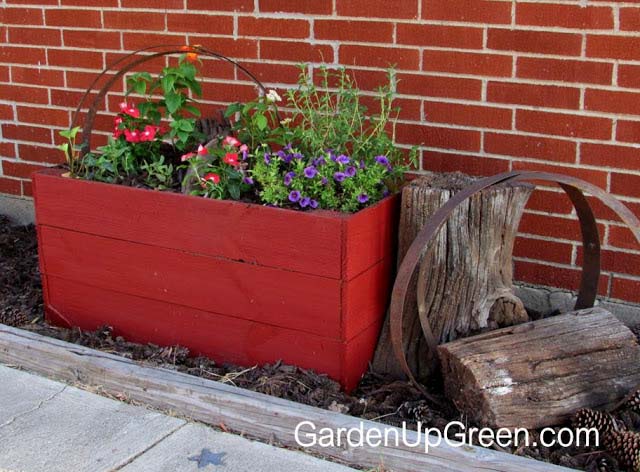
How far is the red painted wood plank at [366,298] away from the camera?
295 cm

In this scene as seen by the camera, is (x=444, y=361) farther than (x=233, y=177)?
No

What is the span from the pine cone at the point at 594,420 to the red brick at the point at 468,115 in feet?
3.92

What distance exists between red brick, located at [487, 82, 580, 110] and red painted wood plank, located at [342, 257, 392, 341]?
812 millimetres

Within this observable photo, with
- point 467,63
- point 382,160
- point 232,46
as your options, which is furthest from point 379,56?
point 232,46

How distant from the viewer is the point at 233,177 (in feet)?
10.5

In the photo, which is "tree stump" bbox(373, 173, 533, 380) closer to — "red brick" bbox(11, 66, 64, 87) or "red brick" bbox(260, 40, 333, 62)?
"red brick" bbox(260, 40, 333, 62)

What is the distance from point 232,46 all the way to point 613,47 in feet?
5.45

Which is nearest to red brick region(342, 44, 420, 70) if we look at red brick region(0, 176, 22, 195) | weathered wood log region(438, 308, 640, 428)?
weathered wood log region(438, 308, 640, 428)

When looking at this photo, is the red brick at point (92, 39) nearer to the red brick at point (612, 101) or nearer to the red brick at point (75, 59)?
the red brick at point (75, 59)

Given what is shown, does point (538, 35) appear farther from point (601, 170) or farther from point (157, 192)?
point (157, 192)

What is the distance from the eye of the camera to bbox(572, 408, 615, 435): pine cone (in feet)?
8.90

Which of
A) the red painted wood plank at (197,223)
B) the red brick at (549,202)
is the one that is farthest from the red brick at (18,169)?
the red brick at (549,202)

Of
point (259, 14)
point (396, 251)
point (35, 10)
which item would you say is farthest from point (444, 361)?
point (35, 10)

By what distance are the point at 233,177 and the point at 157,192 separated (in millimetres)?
280
